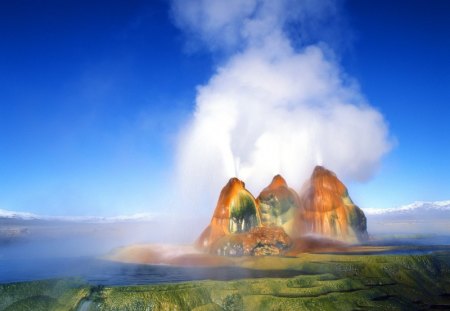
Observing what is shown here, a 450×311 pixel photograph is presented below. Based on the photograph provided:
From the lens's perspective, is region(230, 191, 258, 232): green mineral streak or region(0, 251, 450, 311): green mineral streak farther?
region(230, 191, 258, 232): green mineral streak

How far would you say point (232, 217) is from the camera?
76125 mm

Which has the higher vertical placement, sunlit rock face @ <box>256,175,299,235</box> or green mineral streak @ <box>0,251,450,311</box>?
sunlit rock face @ <box>256,175,299,235</box>

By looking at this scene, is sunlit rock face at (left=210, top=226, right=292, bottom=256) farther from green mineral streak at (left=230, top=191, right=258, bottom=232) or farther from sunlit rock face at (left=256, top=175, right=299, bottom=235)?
sunlit rock face at (left=256, top=175, right=299, bottom=235)

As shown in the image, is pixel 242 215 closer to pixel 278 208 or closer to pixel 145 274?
pixel 278 208

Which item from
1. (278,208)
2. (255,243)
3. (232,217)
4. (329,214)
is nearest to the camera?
(255,243)

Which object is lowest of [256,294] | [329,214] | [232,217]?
[256,294]

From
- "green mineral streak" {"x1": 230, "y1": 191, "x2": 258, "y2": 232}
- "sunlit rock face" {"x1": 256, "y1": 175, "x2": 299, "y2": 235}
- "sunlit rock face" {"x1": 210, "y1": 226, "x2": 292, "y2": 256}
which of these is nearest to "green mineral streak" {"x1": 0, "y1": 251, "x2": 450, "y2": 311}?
"sunlit rock face" {"x1": 210, "y1": 226, "x2": 292, "y2": 256}

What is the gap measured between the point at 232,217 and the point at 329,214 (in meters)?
25.9

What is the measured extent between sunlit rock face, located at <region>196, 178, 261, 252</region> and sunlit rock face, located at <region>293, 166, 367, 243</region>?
12.7 m

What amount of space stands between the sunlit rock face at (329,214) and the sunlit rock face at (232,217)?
1272 centimetres

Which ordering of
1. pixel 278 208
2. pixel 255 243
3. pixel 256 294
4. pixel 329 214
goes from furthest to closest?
1. pixel 329 214
2. pixel 278 208
3. pixel 255 243
4. pixel 256 294

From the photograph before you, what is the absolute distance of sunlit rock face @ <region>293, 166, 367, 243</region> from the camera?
8612 cm

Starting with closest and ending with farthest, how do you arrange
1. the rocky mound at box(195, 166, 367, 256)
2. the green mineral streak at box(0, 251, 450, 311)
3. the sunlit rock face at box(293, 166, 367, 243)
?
the green mineral streak at box(0, 251, 450, 311) < the rocky mound at box(195, 166, 367, 256) < the sunlit rock face at box(293, 166, 367, 243)

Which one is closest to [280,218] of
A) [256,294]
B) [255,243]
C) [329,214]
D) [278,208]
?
[278,208]
